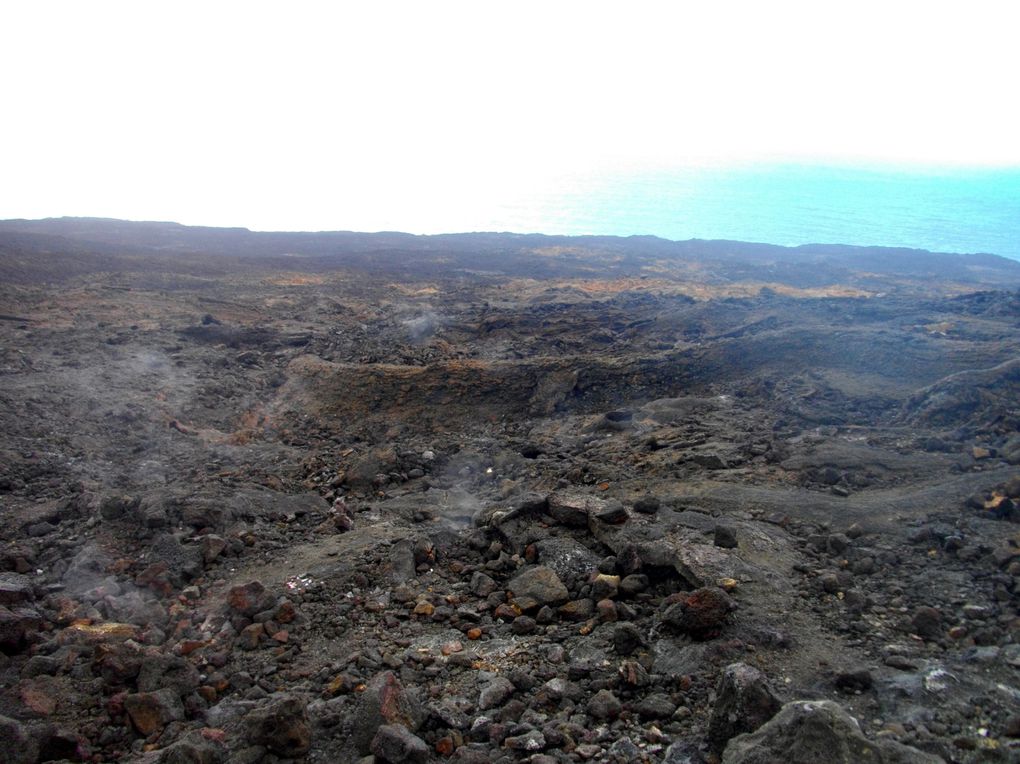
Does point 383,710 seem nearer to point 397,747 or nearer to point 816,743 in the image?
point 397,747

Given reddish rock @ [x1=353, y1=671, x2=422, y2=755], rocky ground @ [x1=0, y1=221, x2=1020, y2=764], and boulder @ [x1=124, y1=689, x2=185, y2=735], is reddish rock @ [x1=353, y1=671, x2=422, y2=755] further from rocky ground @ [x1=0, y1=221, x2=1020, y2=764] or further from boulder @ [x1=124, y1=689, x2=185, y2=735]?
boulder @ [x1=124, y1=689, x2=185, y2=735]

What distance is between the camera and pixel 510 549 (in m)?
4.68

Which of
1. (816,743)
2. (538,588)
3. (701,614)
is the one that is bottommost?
(538,588)

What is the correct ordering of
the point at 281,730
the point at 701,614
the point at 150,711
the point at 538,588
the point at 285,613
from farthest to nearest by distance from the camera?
the point at 538,588, the point at 285,613, the point at 701,614, the point at 150,711, the point at 281,730

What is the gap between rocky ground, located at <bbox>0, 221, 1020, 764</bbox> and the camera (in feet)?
9.26

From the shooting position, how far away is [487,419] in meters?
8.34

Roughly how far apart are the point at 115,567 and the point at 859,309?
12.6m

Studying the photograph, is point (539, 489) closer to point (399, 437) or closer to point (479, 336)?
point (399, 437)

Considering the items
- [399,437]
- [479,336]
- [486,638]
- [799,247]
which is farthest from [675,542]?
[799,247]

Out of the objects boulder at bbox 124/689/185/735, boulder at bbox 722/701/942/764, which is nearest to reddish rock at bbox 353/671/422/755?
boulder at bbox 124/689/185/735

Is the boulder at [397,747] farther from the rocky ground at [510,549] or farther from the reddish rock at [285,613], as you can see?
the reddish rock at [285,613]

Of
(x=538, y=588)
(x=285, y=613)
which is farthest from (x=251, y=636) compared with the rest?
(x=538, y=588)

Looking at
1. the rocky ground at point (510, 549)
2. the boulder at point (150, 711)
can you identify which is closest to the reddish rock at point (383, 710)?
the rocky ground at point (510, 549)

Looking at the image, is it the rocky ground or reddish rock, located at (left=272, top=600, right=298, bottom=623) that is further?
reddish rock, located at (left=272, top=600, right=298, bottom=623)
